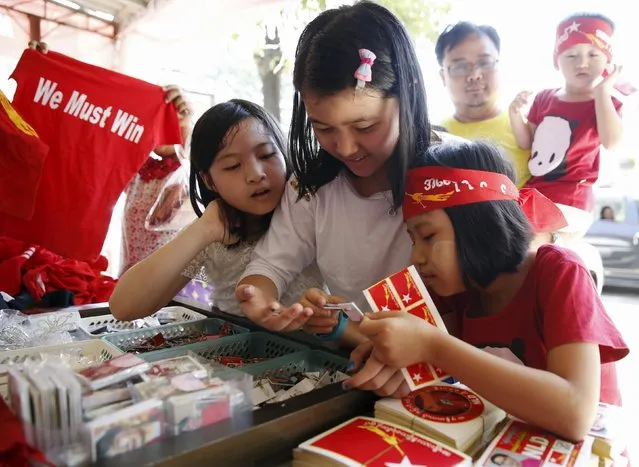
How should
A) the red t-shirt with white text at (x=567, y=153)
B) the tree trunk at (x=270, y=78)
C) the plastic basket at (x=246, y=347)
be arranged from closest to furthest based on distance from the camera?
the plastic basket at (x=246, y=347)
the red t-shirt with white text at (x=567, y=153)
the tree trunk at (x=270, y=78)

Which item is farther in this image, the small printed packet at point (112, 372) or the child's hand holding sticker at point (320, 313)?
the child's hand holding sticker at point (320, 313)

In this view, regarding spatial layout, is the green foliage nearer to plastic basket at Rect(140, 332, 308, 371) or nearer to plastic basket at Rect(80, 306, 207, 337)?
plastic basket at Rect(80, 306, 207, 337)

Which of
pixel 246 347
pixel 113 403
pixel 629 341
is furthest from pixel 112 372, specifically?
pixel 629 341

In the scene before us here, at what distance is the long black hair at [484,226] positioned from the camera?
3.00ft

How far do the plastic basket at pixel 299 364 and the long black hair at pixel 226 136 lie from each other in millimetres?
488

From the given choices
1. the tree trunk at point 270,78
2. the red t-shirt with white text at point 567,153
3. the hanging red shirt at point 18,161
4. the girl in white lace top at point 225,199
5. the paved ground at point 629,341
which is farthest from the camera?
the tree trunk at point 270,78

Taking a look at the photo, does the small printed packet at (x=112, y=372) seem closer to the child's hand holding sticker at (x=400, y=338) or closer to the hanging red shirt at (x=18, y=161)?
the child's hand holding sticker at (x=400, y=338)

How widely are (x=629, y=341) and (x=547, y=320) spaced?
135 inches

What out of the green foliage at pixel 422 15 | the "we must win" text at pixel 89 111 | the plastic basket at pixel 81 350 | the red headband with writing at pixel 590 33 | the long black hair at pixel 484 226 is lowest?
the plastic basket at pixel 81 350

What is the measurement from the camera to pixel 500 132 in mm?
2064

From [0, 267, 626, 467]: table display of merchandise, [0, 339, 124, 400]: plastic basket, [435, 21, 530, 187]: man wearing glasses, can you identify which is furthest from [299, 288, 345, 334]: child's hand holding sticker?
[435, 21, 530, 187]: man wearing glasses

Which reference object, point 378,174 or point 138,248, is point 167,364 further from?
point 138,248

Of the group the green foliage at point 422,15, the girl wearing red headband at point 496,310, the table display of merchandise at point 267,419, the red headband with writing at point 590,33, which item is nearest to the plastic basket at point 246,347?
the table display of merchandise at point 267,419

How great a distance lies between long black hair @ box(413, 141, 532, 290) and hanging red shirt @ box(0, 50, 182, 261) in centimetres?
137
